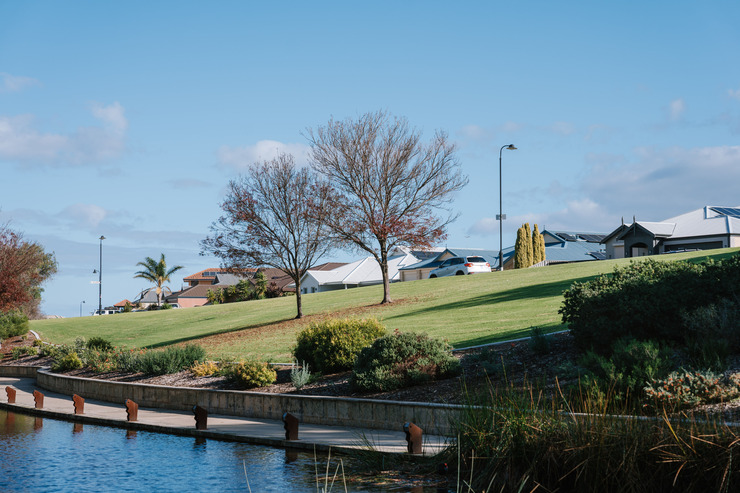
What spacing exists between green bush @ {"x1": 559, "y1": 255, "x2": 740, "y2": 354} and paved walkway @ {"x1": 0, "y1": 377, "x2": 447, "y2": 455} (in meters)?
3.94

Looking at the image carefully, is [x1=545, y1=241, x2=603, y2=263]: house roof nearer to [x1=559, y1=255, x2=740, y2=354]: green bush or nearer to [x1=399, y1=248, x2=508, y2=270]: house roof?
[x1=399, y1=248, x2=508, y2=270]: house roof

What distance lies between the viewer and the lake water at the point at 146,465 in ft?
28.4

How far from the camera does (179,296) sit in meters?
101

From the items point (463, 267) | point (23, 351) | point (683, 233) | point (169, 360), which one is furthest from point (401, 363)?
point (683, 233)

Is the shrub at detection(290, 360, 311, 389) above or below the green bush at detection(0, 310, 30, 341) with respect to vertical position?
below

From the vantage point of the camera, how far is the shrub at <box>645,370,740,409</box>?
31.5 feet

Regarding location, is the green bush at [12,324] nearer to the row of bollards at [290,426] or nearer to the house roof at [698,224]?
the row of bollards at [290,426]

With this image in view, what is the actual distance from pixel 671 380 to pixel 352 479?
189 inches

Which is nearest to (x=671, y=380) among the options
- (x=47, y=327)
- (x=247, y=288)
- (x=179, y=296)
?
(x=47, y=327)

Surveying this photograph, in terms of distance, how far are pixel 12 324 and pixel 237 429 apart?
1182 inches

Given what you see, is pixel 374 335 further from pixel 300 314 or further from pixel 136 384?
pixel 300 314

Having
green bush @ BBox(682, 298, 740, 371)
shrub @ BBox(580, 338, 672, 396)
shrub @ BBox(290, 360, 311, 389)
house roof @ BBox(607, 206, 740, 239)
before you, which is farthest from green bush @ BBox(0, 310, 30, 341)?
house roof @ BBox(607, 206, 740, 239)

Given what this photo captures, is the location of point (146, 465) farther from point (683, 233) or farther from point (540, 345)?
point (683, 233)

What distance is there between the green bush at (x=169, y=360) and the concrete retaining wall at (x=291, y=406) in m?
1.22
